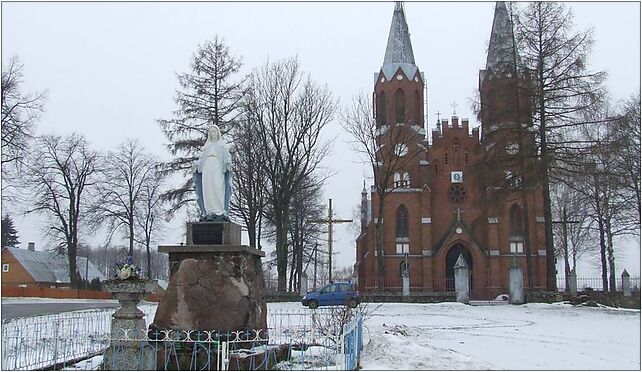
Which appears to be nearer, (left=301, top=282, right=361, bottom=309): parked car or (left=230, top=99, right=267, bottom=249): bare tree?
(left=301, top=282, right=361, bottom=309): parked car

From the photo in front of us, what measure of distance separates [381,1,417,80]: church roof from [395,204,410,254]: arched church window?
977 centimetres

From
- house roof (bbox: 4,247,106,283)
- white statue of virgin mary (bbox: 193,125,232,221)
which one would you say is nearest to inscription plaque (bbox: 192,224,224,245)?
white statue of virgin mary (bbox: 193,125,232,221)

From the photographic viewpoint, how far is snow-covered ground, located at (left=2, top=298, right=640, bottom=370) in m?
10.3

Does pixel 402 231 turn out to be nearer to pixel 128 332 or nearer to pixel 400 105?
pixel 400 105

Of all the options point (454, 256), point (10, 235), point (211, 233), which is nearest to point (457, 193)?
point (454, 256)

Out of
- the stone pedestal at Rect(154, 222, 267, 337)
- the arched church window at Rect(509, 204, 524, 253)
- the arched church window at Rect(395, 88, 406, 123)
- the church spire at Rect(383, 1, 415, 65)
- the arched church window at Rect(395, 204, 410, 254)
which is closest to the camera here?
the stone pedestal at Rect(154, 222, 267, 337)

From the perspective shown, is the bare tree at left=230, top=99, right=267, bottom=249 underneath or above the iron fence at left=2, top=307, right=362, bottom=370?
above

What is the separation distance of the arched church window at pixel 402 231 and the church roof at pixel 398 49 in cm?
977

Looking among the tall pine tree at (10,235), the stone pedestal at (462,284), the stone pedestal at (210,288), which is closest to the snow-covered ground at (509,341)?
the stone pedestal at (210,288)

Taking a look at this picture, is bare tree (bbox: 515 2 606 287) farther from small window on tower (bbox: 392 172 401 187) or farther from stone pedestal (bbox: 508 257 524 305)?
small window on tower (bbox: 392 172 401 187)

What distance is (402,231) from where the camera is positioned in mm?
43375

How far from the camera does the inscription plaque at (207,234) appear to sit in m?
11.6

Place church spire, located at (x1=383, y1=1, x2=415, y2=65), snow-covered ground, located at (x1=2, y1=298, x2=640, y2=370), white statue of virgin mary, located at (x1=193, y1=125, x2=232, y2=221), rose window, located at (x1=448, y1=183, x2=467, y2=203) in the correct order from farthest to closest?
church spire, located at (x1=383, y1=1, x2=415, y2=65) < rose window, located at (x1=448, y1=183, x2=467, y2=203) < white statue of virgin mary, located at (x1=193, y1=125, x2=232, y2=221) < snow-covered ground, located at (x1=2, y1=298, x2=640, y2=370)

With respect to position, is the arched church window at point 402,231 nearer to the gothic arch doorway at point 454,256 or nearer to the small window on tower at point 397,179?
the small window on tower at point 397,179
